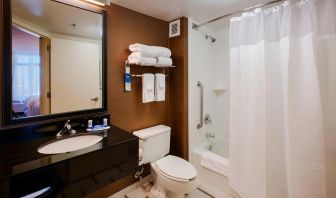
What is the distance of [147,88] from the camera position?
1964 millimetres

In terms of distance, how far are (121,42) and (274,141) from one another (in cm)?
185

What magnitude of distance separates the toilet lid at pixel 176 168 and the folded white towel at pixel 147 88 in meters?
0.72

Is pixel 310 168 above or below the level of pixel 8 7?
below

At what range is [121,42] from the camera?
1895 millimetres

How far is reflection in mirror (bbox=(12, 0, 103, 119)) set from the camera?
131cm

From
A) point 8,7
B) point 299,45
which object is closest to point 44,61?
point 8,7

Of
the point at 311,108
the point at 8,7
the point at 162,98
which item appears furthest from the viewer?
the point at 162,98

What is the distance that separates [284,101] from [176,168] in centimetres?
122

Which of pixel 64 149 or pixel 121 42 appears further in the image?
pixel 121 42

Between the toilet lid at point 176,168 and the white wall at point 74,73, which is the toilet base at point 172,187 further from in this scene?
the white wall at point 74,73

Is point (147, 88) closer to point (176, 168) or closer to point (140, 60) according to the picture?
point (140, 60)

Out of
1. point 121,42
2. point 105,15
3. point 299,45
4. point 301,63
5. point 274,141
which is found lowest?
point 274,141

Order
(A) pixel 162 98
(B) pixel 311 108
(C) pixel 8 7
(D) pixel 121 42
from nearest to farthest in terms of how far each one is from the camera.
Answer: (C) pixel 8 7 → (B) pixel 311 108 → (D) pixel 121 42 → (A) pixel 162 98

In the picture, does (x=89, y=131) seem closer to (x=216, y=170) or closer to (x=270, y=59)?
(x=216, y=170)
